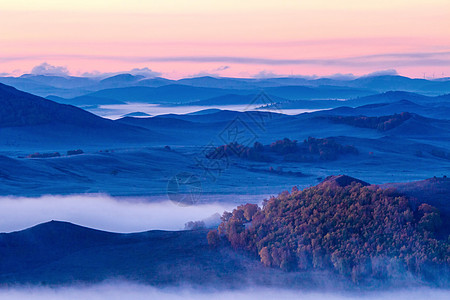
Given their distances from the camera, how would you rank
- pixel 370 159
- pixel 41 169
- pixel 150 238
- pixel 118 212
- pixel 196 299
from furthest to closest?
1. pixel 370 159
2. pixel 41 169
3. pixel 118 212
4. pixel 150 238
5. pixel 196 299

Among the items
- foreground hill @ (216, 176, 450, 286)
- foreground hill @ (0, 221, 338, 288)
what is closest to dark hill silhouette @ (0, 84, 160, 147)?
foreground hill @ (0, 221, 338, 288)

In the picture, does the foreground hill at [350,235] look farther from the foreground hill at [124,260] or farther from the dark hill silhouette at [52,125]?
the dark hill silhouette at [52,125]

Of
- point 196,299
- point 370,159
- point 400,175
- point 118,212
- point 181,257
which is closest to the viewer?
point 196,299

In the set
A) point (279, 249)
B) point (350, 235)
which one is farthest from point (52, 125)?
point (350, 235)

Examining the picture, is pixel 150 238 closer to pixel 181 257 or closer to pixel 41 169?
pixel 181 257

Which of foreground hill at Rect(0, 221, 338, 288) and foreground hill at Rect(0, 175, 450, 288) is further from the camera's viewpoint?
foreground hill at Rect(0, 221, 338, 288)

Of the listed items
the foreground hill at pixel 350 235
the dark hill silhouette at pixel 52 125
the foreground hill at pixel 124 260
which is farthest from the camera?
the dark hill silhouette at pixel 52 125

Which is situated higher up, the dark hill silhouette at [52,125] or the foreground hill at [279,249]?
the dark hill silhouette at [52,125]

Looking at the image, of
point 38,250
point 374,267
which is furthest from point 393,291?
point 38,250

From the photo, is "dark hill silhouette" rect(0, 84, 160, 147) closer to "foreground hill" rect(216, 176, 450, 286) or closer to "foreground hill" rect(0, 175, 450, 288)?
"foreground hill" rect(0, 175, 450, 288)

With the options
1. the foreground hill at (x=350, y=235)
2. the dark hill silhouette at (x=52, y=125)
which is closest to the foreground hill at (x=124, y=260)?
the foreground hill at (x=350, y=235)

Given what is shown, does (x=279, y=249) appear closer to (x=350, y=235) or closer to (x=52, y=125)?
(x=350, y=235)
